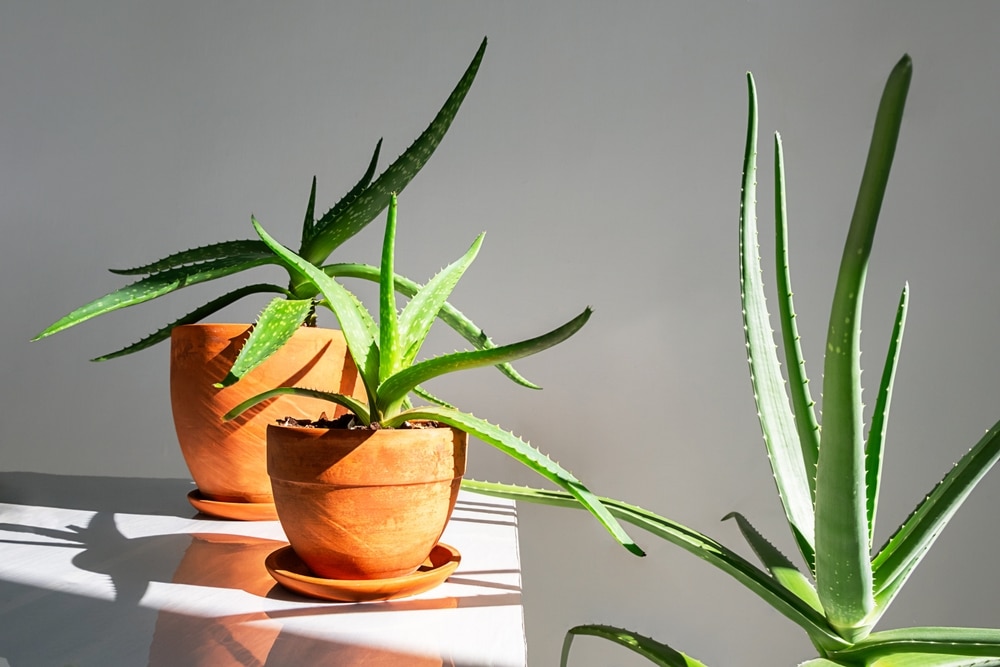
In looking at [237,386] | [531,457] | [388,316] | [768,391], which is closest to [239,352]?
[237,386]

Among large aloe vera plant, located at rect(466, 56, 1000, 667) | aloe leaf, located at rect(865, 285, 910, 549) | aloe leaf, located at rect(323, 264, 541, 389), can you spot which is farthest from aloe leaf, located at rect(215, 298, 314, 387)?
aloe leaf, located at rect(865, 285, 910, 549)

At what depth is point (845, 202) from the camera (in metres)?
1.42

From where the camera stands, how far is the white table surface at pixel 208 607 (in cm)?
41

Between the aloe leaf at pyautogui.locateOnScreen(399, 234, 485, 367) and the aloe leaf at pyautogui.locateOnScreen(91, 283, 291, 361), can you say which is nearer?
the aloe leaf at pyautogui.locateOnScreen(399, 234, 485, 367)

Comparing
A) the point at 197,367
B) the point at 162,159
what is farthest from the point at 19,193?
the point at 197,367

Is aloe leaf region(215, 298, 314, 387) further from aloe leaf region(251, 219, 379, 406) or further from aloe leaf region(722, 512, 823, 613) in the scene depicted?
aloe leaf region(722, 512, 823, 613)

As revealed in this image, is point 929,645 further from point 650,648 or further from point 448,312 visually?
point 448,312

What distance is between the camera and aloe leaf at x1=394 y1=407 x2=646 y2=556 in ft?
1.38

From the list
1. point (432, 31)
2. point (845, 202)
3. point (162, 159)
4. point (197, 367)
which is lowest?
point (197, 367)

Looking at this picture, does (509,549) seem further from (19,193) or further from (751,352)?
(19,193)

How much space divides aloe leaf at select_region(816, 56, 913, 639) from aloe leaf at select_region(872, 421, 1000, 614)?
0.02 meters

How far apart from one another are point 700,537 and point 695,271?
0.97m

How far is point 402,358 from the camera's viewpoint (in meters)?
0.53

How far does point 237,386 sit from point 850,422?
56 centimetres
